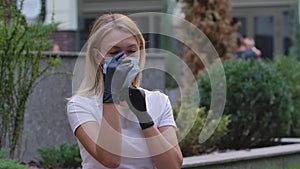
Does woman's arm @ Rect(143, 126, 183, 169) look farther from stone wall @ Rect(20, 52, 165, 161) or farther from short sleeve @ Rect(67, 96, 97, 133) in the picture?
stone wall @ Rect(20, 52, 165, 161)

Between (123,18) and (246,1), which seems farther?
(246,1)

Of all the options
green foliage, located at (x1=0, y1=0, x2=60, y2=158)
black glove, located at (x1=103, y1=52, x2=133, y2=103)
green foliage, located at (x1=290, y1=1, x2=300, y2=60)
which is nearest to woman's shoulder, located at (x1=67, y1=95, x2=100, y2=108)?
black glove, located at (x1=103, y1=52, x2=133, y2=103)

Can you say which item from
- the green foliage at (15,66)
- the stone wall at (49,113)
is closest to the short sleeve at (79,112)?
the green foliage at (15,66)

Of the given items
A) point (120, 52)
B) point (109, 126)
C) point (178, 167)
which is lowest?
point (178, 167)

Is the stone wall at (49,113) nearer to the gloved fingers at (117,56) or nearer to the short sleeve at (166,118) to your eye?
the short sleeve at (166,118)

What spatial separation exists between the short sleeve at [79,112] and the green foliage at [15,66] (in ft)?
12.3

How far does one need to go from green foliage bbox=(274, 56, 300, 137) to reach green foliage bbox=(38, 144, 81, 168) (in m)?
3.60

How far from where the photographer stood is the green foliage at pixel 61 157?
728 centimetres

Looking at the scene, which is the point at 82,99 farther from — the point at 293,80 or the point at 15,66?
the point at 293,80

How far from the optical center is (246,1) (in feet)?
64.8

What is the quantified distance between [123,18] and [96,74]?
10.3 inches

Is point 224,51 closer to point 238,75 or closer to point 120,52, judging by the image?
point 238,75

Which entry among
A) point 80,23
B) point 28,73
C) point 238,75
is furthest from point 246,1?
point 28,73

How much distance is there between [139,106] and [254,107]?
5.75m
